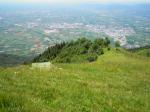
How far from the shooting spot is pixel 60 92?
46.0 feet

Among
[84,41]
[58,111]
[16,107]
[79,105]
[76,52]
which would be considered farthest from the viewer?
[84,41]

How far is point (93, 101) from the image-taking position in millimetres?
13391

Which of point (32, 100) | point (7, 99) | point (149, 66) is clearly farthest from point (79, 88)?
point (149, 66)

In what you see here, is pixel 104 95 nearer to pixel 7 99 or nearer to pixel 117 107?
pixel 117 107

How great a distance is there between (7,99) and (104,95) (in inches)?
247

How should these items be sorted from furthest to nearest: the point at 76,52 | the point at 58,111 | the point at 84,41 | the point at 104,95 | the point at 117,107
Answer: the point at 84,41
the point at 76,52
the point at 104,95
the point at 117,107
the point at 58,111

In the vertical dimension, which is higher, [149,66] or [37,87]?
[37,87]

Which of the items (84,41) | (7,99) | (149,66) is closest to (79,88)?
(7,99)

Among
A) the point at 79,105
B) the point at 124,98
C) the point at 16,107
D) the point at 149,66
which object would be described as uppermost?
the point at 16,107

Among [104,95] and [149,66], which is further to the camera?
[149,66]

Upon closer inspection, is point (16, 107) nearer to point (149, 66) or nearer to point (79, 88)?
point (79, 88)

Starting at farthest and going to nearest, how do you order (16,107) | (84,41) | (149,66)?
(84,41)
(149,66)
(16,107)

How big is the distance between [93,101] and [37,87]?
261 centimetres

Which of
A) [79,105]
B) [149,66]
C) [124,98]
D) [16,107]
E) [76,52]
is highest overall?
[16,107]
